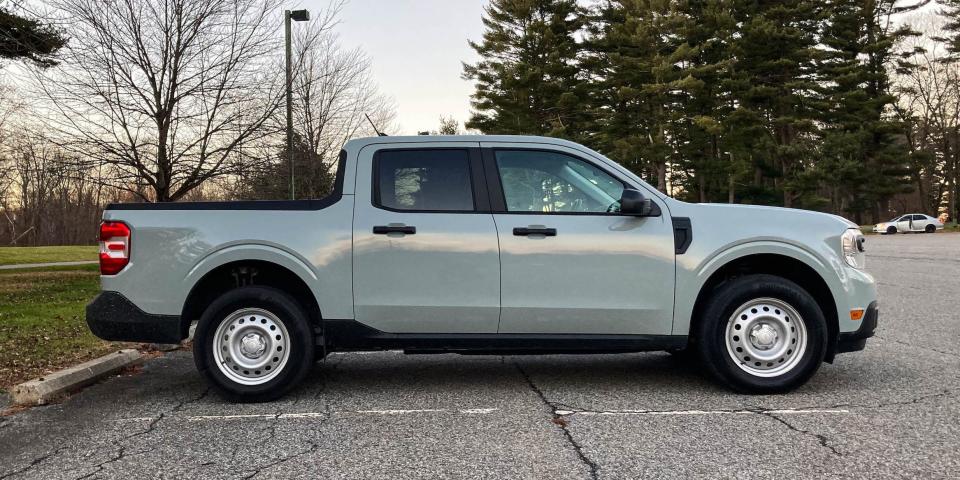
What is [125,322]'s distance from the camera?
5.12 m

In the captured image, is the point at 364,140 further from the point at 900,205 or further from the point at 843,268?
the point at 900,205

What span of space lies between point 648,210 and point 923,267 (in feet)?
50.6

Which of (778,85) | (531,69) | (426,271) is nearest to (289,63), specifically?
(426,271)

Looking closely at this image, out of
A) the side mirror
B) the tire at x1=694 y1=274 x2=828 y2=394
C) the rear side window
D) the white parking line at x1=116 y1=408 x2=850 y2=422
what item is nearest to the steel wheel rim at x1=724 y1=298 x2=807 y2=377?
the tire at x1=694 y1=274 x2=828 y2=394

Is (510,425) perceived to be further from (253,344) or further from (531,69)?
(531,69)

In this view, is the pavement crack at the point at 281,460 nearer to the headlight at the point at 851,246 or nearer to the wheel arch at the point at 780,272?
the wheel arch at the point at 780,272

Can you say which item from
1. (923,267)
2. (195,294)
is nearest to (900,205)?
(923,267)

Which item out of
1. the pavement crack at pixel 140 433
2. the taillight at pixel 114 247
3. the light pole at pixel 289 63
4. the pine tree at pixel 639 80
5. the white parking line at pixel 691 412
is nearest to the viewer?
the pavement crack at pixel 140 433

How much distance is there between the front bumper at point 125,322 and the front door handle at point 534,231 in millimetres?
Answer: 2532

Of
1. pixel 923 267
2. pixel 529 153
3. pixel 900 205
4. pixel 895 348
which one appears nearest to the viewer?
pixel 529 153

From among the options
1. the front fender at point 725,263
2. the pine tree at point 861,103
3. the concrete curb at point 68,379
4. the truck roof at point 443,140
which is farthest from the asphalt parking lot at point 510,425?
the pine tree at point 861,103

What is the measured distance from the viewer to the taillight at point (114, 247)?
16.8 feet

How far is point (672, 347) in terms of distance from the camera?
5.25 m

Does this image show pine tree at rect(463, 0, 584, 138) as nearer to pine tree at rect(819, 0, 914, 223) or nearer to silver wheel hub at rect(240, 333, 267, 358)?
pine tree at rect(819, 0, 914, 223)
